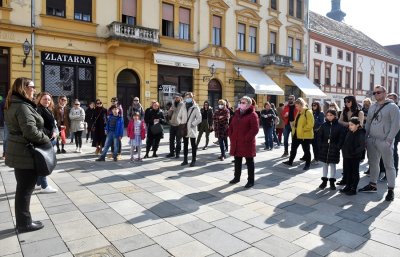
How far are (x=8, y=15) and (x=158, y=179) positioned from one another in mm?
12879

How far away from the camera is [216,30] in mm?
22906

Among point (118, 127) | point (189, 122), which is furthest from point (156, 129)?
point (189, 122)

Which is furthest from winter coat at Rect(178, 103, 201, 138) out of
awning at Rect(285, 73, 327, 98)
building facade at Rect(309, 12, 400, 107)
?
building facade at Rect(309, 12, 400, 107)

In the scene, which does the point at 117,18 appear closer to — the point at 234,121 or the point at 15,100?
the point at 234,121

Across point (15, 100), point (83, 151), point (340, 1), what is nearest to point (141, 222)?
point (15, 100)

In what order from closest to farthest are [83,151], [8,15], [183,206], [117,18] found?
1. [183,206]
2. [83,151]
3. [8,15]
4. [117,18]

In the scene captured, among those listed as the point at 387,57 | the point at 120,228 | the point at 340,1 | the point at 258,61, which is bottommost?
the point at 120,228

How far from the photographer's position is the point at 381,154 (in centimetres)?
599

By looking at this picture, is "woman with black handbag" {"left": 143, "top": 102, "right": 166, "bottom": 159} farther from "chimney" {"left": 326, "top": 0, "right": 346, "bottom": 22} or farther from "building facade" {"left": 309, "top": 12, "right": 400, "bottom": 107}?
"chimney" {"left": 326, "top": 0, "right": 346, "bottom": 22}

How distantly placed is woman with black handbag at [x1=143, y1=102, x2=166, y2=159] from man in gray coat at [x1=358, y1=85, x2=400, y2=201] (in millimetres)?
5733

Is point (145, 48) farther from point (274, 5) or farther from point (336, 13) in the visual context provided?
point (336, 13)

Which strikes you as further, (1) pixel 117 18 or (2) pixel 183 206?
(1) pixel 117 18

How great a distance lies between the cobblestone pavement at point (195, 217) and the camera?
3.81 m

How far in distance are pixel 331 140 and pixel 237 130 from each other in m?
1.83
